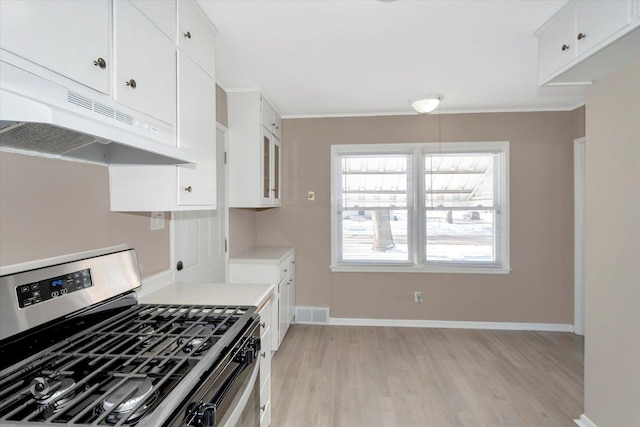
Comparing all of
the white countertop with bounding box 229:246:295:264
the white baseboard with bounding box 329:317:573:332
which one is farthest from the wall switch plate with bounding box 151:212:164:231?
the white baseboard with bounding box 329:317:573:332

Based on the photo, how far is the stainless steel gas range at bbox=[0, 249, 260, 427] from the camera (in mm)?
739

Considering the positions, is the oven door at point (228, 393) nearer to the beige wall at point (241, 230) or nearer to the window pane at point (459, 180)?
the beige wall at point (241, 230)

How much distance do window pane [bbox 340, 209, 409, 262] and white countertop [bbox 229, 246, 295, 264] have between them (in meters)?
0.72

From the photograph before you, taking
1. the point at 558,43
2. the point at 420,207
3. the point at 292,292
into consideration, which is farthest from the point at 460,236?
the point at 558,43

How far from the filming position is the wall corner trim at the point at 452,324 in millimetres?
3648

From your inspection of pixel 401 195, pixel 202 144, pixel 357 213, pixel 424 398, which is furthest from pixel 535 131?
pixel 202 144

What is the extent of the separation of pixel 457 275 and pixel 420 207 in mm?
924

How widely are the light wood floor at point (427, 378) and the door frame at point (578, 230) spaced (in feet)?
0.89

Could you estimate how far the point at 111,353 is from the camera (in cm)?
99

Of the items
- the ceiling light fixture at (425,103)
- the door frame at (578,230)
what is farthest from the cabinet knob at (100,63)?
the door frame at (578,230)

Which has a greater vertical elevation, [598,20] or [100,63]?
[598,20]

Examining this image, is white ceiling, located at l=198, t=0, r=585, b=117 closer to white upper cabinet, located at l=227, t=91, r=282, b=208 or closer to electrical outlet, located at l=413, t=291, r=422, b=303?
white upper cabinet, located at l=227, t=91, r=282, b=208

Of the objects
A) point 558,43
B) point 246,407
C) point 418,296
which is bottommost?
point 418,296

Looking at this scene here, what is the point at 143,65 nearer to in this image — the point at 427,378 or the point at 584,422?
the point at 427,378
